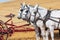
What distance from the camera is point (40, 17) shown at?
27.6ft

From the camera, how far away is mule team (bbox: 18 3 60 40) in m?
8.38

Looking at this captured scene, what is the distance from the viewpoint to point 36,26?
850 centimetres

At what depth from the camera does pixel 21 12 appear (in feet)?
27.5

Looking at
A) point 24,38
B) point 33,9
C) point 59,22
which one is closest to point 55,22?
point 59,22

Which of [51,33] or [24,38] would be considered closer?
[51,33]

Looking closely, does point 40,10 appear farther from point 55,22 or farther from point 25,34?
point 25,34

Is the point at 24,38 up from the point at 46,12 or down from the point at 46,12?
down

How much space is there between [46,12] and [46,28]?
1.34 ft

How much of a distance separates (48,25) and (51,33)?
0.23m

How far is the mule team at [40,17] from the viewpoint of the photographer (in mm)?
8383

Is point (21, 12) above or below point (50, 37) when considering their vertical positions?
above

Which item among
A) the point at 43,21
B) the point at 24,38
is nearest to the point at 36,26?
the point at 43,21

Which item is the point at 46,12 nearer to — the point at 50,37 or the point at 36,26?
the point at 36,26

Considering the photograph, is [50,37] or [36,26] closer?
[36,26]
